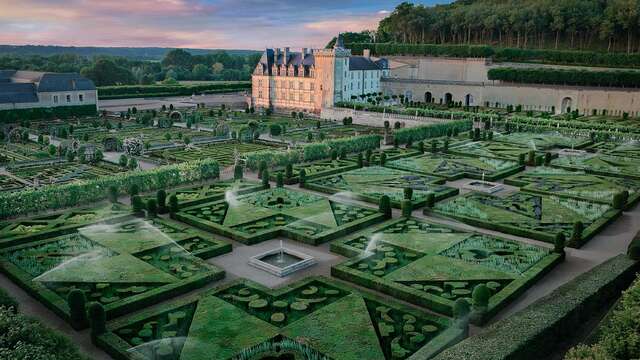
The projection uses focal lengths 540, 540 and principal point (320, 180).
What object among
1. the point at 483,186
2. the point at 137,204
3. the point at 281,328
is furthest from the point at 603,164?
the point at 137,204

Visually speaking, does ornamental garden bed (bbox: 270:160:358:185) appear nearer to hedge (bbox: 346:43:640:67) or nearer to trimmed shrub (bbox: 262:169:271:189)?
trimmed shrub (bbox: 262:169:271:189)

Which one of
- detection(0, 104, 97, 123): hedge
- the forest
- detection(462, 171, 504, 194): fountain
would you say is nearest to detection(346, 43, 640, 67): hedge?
the forest

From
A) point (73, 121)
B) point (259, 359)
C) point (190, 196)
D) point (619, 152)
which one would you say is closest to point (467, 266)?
point (259, 359)

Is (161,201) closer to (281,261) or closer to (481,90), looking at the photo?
(281,261)

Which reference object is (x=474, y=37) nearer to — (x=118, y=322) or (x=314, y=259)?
(x=314, y=259)

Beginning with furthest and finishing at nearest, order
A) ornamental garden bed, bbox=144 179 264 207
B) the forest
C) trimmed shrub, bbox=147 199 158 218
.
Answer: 1. the forest
2. ornamental garden bed, bbox=144 179 264 207
3. trimmed shrub, bbox=147 199 158 218

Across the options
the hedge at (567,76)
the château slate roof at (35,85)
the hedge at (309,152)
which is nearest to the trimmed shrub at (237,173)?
the hedge at (309,152)
